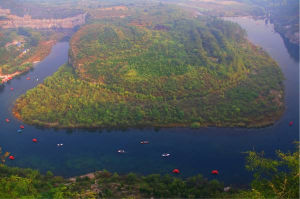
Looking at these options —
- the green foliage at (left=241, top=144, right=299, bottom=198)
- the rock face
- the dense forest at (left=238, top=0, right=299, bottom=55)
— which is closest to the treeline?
the rock face

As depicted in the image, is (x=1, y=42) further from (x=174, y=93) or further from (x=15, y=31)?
(x=174, y=93)

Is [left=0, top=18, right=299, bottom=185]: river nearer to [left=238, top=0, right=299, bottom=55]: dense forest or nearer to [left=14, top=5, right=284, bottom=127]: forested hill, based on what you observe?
[left=14, top=5, right=284, bottom=127]: forested hill

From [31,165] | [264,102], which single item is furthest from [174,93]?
[31,165]

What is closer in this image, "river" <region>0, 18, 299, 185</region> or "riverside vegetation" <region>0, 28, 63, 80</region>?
"river" <region>0, 18, 299, 185</region>

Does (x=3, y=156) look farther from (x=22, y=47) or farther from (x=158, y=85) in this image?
(x=22, y=47)

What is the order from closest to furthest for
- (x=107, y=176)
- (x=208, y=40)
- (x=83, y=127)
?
(x=107, y=176)
(x=83, y=127)
(x=208, y=40)

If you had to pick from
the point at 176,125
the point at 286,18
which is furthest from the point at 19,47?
the point at 286,18
